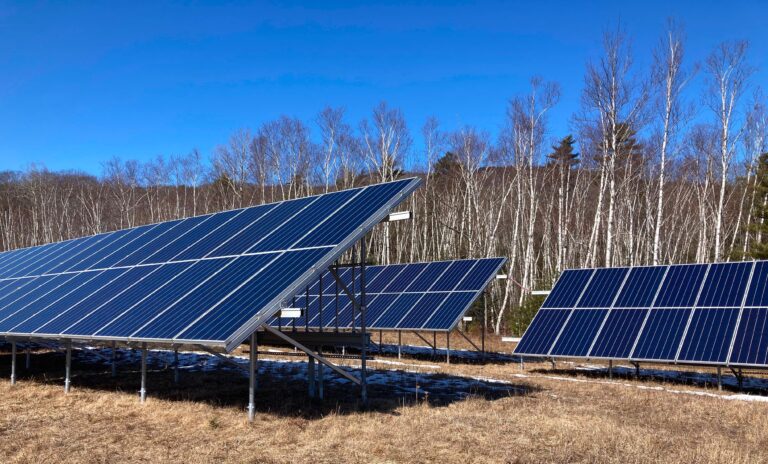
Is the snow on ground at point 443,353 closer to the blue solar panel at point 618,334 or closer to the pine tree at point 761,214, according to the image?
the blue solar panel at point 618,334

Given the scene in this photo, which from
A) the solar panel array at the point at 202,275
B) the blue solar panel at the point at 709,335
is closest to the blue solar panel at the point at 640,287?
the blue solar panel at the point at 709,335

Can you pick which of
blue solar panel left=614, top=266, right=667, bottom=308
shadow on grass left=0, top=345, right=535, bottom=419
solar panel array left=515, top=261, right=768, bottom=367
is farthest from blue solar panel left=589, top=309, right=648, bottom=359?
shadow on grass left=0, top=345, right=535, bottom=419

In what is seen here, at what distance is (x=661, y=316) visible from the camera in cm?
1614

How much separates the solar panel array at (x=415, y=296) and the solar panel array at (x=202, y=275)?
5.31 m

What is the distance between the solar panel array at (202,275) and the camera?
1055 centimetres

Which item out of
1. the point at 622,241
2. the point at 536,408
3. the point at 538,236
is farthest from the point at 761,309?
the point at 538,236

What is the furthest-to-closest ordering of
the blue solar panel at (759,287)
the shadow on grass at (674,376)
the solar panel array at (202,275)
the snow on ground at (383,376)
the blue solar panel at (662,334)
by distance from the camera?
the shadow on grass at (674,376), the blue solar panel at (759,287), the blue solar panel at (662,334), the snow on ground at (383,376), the solar panel array at (202,275)

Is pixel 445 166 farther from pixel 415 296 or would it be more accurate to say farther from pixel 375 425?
pixel 375 425

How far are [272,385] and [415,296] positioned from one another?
9.32 m

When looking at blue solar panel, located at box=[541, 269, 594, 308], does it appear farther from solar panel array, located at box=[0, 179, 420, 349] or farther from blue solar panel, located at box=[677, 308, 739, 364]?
solar panel array, located at box=[0, 179, 420, 349]

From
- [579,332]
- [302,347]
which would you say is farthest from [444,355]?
[302,347]

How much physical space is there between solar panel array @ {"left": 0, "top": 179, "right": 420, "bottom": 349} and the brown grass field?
4.78 feet

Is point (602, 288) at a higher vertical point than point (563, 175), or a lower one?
lower

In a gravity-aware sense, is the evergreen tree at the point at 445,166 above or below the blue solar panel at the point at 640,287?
above
